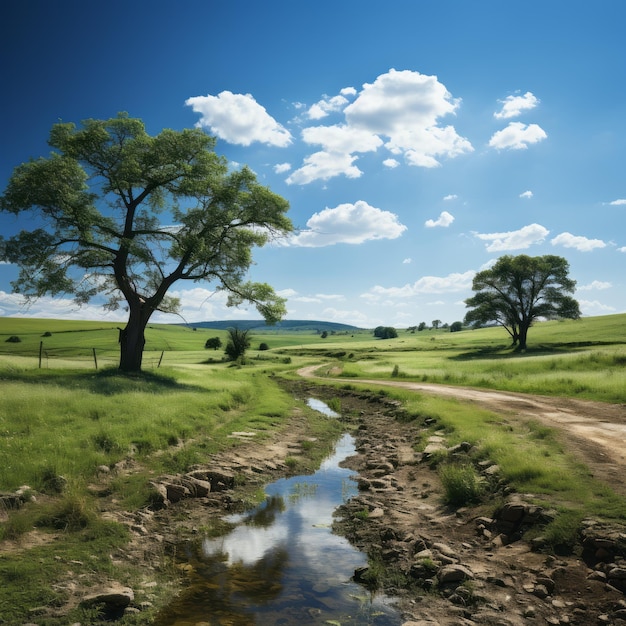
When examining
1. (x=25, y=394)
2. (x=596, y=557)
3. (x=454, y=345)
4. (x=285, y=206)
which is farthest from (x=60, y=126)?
(x=454, y=345)

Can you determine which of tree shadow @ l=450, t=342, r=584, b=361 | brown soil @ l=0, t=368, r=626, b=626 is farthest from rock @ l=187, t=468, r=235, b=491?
tree shadow @ l=450, t=342, r=584, b=361

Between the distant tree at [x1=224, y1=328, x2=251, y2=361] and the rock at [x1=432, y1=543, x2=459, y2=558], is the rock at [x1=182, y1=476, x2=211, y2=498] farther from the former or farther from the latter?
the distant tree at [x1=224, y1=328, x2=251, y2=361]

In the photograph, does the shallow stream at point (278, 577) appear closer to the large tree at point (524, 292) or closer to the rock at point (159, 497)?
the rock at point (159, 497)

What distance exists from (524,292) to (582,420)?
204ft

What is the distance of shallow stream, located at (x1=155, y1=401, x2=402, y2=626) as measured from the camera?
22.6ft

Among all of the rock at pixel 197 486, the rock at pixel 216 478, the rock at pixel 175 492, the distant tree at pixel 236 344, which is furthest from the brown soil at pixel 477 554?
the distant tree at pixel 236 344

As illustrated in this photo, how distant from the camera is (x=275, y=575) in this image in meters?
8.20

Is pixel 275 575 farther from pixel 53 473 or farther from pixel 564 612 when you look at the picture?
pixel 53 473

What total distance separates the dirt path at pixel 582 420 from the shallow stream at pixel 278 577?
6.74 meters

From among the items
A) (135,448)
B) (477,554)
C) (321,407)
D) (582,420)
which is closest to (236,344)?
(321,407)

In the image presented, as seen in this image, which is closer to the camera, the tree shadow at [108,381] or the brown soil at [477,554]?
the brown soil at [477,554]

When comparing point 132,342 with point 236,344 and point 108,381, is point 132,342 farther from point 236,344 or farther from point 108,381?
point 236,344

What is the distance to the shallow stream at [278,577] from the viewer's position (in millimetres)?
6875

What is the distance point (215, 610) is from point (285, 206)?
1145 inches
